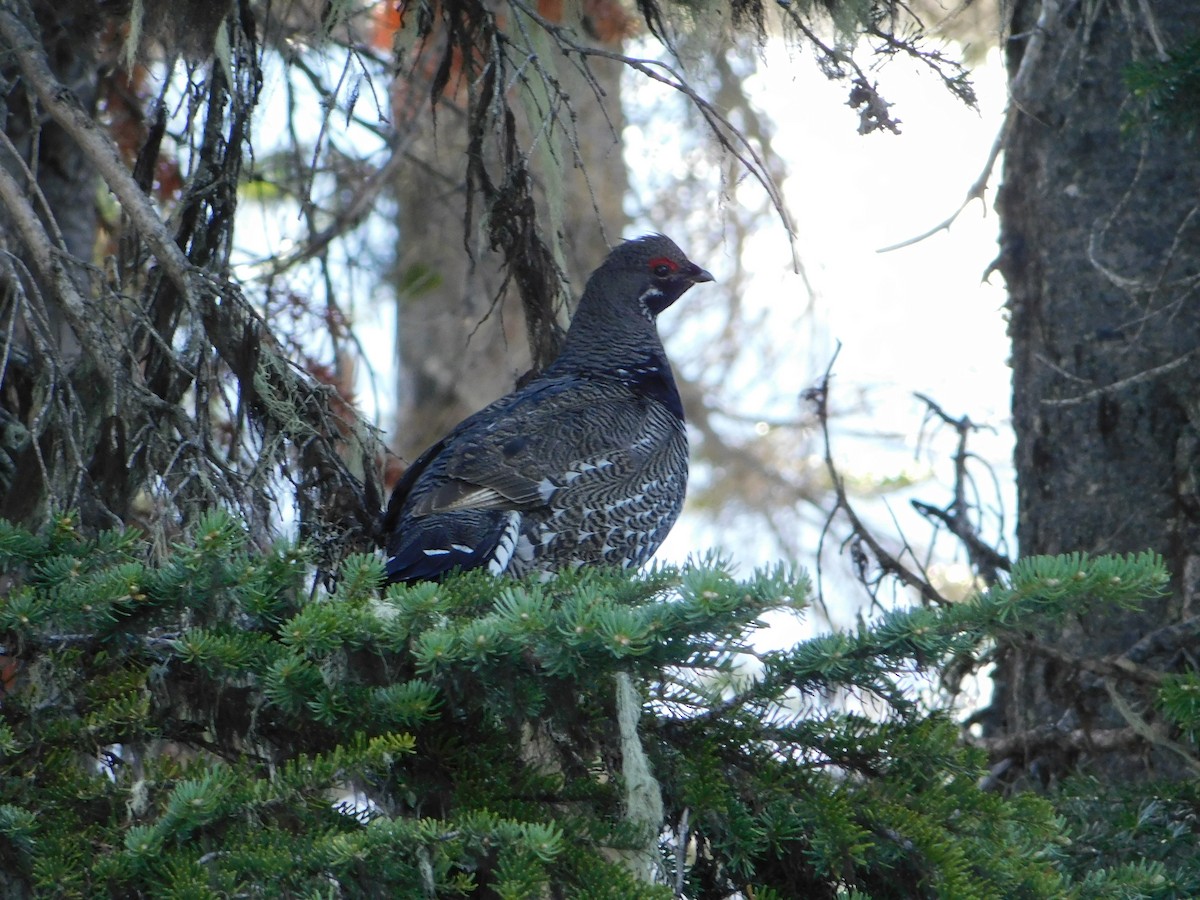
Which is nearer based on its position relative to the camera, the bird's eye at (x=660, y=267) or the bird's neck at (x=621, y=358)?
the bird's neck at (x=621, y=358)

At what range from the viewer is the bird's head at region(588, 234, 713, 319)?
17.7ft

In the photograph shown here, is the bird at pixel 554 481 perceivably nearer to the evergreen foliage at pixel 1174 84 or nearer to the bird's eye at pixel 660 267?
the bird's eye at pixel 660 267

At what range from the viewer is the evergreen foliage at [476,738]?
6.89 feet

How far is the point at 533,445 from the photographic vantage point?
4312mm

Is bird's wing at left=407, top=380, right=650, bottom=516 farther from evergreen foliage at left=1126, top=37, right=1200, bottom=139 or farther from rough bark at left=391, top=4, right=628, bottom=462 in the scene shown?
rough bark at left=391, top=4, right=628, bottom=462

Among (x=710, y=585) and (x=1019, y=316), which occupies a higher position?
(x=1019, y=316)

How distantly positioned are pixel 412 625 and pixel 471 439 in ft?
6.56

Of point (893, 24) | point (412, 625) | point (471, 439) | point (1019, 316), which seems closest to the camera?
point (412, 625)

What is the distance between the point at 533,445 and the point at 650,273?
4.52ft

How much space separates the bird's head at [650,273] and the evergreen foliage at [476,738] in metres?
2.89

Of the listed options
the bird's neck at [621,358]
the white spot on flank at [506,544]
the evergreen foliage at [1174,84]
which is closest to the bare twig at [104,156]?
the white spot on flank at [506,544]

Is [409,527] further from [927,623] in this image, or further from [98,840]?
[927,623]

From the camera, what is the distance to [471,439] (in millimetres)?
4348

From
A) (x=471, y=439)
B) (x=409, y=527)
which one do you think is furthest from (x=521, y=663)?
(x=471, y=439)
